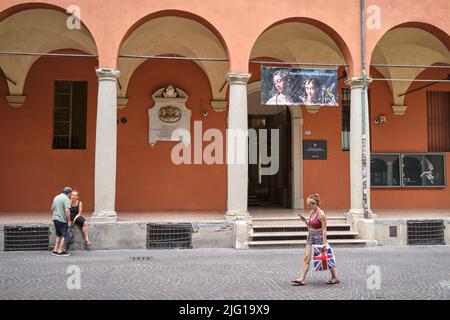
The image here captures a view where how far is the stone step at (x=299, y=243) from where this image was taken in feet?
34.5

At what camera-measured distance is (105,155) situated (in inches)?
409

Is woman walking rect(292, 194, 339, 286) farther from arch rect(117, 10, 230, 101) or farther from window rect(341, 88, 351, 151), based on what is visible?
window rect(341, 88, 351, 151)

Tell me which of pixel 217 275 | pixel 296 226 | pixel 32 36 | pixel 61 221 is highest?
pixel 32 36

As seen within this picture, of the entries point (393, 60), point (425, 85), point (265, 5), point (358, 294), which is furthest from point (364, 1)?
point (358, 294)

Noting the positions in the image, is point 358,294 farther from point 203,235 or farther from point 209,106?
point 209,106

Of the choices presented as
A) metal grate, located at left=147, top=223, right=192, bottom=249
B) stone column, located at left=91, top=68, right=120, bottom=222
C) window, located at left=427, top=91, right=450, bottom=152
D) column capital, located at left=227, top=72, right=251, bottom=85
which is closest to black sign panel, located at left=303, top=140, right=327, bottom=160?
window, located at left=427, top=91, right=450, bottom=152

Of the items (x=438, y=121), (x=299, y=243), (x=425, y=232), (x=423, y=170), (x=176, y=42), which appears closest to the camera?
(x=299, y=243)

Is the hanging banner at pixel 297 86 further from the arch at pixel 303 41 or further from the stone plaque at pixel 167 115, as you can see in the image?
the stone plaque at pixel 167 115

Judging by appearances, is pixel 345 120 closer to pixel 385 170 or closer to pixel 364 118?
pixel 385 170

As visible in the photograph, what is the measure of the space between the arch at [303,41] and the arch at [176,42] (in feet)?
4.28

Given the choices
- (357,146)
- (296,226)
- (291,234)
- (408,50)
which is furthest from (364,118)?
(408,50)

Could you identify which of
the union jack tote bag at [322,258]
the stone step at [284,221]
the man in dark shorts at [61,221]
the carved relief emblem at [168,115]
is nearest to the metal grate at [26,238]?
the man in dark shorts at [61,221]

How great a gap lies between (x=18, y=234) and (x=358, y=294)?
7.74 m

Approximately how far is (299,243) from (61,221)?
549cm
